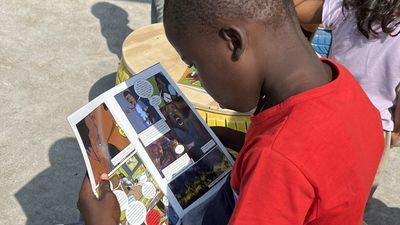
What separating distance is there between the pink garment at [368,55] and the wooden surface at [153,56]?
77cm

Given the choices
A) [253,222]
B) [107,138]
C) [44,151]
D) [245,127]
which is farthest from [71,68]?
[253,222]

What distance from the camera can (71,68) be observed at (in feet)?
11.0

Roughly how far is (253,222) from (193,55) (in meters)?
0.38

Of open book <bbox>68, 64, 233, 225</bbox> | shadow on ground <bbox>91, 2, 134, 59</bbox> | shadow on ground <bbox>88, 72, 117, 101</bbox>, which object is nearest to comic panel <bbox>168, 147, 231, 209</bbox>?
open book <bbox>68, 64, 233, 225</bbox>

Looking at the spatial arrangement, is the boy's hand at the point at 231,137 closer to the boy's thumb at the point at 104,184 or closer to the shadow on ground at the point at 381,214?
the boy's thumb at the point at 104,184

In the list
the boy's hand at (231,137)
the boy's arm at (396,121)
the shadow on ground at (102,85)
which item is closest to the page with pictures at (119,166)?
the boy's hand at (231,137)

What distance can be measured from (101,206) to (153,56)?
1.30 m

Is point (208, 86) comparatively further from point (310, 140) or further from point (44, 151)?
point (44, 151)

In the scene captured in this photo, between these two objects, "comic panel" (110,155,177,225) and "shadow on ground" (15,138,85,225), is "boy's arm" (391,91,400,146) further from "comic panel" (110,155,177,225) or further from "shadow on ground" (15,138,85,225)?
"shadow on ground" (15,138,85,225)

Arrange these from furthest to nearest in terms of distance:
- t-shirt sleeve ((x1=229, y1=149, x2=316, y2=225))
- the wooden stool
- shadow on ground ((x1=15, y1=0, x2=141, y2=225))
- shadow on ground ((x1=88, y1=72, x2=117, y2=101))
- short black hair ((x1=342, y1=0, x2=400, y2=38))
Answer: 1. shadow on ground ((x1=88, y1=72, x2=117, y2=101))
2. shadow on ground ((x1=15, y1=0, x2=141, y2=225))
3. the wooden stool
4. short black hair ((x1=342, y1=0, x2=400, y2=38))
5. t-shirt sleeve ((x1=229, y1=149, x2=316, y2=225))

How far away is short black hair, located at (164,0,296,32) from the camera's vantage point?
114cm

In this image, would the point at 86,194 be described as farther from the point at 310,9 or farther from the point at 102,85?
the point at 102,85

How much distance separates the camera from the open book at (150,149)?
158cm

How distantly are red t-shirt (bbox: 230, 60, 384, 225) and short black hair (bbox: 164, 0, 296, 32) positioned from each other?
171 millimetres
